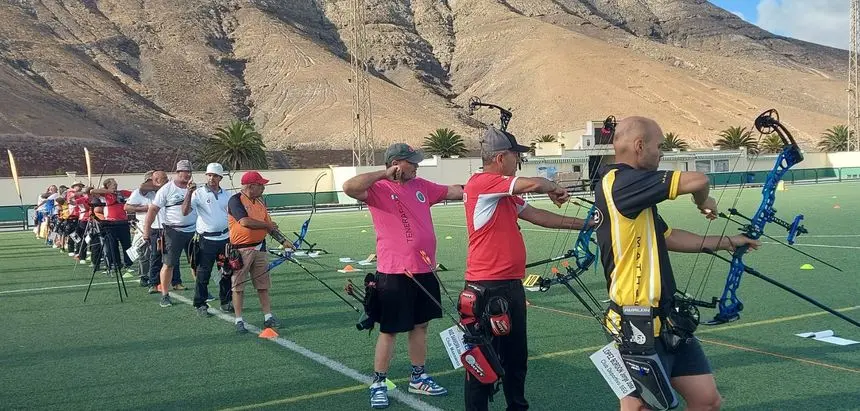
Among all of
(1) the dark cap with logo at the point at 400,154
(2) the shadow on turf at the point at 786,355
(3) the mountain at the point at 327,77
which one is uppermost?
(3) the mountain at the point at 327,77

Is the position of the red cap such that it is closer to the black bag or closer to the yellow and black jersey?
the black bag

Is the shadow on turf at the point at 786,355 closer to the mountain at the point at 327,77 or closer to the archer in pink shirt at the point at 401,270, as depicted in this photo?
the archer in pink shirt at the point at 401,270

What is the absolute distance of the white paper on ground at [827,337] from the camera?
7523mm

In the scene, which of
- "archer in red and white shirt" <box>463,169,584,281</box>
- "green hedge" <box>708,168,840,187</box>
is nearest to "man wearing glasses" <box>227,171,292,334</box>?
"archer in red and white shirt" <box>463,169,584,281</box>

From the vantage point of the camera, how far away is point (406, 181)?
6.30m

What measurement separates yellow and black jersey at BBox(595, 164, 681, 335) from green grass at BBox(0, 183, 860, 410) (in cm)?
224

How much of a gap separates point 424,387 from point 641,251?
2993 mm

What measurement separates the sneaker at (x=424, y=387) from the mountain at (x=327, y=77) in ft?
277

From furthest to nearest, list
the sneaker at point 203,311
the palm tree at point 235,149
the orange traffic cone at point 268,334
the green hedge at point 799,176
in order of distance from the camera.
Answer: the palm tree at point 235,149, the green hedge at point 799,176, the sneaker at point 203,311, the orange traffic cone at point 268,334

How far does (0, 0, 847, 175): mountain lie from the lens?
101 m

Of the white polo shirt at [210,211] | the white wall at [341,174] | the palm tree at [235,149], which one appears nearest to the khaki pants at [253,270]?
the white polo shirt at [210,211]

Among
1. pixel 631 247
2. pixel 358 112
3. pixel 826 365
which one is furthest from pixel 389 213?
pixel 358 112

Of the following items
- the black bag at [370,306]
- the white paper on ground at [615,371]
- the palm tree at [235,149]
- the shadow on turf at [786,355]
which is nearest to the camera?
the white paper on ground at [615,371]

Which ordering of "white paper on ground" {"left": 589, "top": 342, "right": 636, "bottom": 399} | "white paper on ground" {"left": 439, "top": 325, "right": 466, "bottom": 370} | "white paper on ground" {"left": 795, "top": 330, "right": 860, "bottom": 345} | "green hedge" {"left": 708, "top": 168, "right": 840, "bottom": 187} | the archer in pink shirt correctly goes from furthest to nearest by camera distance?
1. "green hedge" {"left": 708, "top": 168, "right": 840, "bottom": 187}
2. "white paper on ground" {"left": 795, "top": 330, "right": 860, "bottom": 345}
3. the archer in pink shirt
4. "white paper on ground" {"left": 439, "top": 325, "right": 466, "bottom": 370}
5. "white paper on ground" {"left": 589, "top": 342, "right": 636, "bottom": 399}
